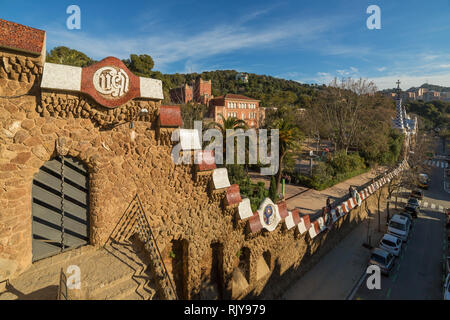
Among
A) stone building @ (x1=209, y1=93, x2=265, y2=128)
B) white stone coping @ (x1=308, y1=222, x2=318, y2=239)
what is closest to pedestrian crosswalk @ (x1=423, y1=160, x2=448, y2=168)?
stone building @ (x1=209, y1=93, x2=265, y2=128)

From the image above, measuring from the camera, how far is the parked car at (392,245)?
43.4 feet

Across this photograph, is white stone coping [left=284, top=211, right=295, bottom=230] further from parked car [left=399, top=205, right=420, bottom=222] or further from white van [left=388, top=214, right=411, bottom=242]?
parked car [left=399, top=205, right=420, bottom=222]

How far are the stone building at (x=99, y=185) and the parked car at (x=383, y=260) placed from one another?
8.64 metres

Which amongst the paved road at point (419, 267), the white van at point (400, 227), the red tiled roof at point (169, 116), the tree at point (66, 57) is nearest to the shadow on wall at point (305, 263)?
the paved road at point (419, 267)

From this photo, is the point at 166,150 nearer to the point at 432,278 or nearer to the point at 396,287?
the point at 396,287

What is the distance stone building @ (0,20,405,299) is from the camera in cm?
420

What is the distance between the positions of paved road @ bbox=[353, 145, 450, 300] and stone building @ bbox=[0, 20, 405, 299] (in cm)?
804

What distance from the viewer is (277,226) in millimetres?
9188

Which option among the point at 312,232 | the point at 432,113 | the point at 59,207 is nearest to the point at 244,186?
the point at 312,232

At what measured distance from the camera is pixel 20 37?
3.80m

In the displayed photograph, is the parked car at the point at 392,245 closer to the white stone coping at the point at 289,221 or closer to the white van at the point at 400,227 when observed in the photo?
the white van at the point at 400,227

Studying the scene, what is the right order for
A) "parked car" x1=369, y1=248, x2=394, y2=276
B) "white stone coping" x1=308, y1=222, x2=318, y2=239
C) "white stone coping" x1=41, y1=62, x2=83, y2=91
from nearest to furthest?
"white stone coping" x1=41, y1=62, x2=83, y2=91 < "white stone coping" x1=308, y1=222, x2=318, y2=239 < "parked car" x1=369, y1=248, x2=394, y2=276

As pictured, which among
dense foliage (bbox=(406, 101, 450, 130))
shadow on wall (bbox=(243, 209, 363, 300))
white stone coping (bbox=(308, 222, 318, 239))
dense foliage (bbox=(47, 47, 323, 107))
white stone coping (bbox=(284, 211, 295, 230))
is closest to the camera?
shadow on wall (bbox=(243, 209, 363, 300))
